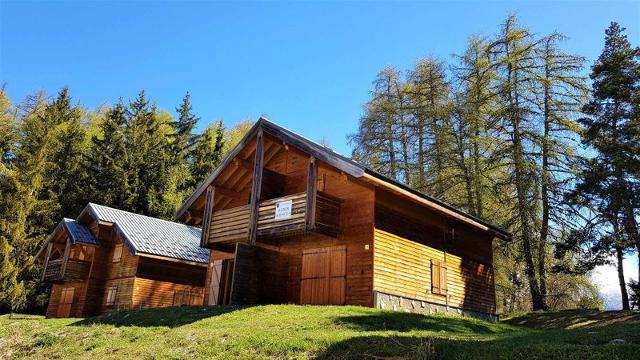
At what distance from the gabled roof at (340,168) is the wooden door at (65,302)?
1250cm

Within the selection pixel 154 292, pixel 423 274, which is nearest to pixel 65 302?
pixel 154 292

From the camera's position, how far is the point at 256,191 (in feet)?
69.2

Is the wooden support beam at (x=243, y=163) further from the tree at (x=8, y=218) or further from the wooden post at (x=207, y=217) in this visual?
the tree at (x=8, y=218)

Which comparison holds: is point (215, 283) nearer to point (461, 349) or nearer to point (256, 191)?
point (256, 191)

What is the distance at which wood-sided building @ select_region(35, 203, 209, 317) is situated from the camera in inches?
1132

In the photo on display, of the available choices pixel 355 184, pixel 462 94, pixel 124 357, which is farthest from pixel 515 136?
pixel 124 357

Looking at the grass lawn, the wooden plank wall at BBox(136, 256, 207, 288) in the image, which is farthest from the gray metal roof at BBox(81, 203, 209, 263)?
the grass lawn

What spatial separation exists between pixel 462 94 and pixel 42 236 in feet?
105

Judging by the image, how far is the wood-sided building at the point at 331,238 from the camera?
61.8 ft

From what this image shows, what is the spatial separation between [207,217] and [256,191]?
9.99 feet

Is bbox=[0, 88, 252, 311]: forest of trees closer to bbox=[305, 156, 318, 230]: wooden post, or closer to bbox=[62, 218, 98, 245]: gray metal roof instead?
bbox=[62, 218, 98, 245]: gray metal roof

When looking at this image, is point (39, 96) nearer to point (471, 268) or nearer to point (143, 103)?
point (143, 103)

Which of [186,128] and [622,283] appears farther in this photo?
[186,128]

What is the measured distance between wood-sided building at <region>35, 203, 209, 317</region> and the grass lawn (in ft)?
27.4
